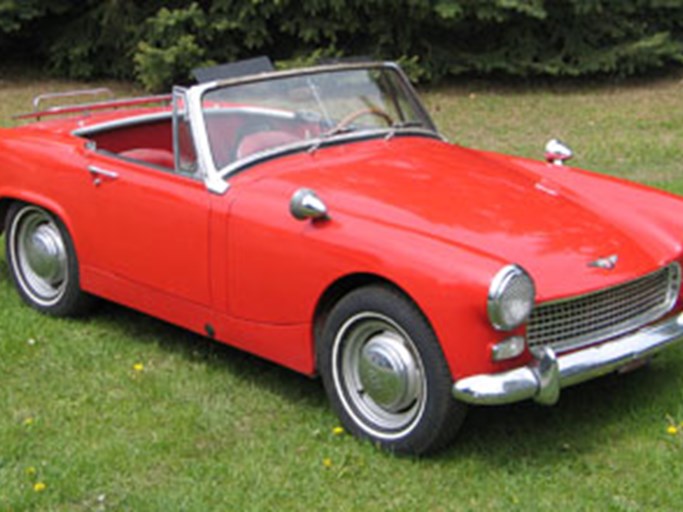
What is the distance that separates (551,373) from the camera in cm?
382

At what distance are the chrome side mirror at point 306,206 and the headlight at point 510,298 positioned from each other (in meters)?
0.85

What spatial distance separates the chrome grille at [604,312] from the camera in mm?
3965

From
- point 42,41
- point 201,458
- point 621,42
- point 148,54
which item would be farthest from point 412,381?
point 42,41

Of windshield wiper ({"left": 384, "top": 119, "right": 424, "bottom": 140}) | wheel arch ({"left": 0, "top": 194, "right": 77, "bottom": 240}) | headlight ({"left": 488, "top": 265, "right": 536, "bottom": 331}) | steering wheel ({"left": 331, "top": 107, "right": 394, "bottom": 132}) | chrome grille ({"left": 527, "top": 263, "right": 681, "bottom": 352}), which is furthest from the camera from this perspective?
wheel arch ({"left": 0, "top": 194, "right": 77, "bottom": 240})

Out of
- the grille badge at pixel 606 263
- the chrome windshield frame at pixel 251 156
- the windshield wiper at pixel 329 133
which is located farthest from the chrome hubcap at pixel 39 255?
the grille badge at pixel 606 263

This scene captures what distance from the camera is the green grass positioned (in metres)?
3.83

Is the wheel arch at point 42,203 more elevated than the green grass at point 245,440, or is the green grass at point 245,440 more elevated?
the wheel arch at point 42,203

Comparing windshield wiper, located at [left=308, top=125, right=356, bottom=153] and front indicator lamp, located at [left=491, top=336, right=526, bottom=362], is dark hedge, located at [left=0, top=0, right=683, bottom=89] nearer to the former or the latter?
windshield wiper, located at [left=308, top=125, right=356, bottom=153]

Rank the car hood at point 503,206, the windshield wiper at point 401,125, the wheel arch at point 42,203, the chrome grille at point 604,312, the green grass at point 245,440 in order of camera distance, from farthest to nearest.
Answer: the wheel arch at point 42,203
the windshield wiper at point 401,125
the car hood at point 503,206
the chrome grille at point 604,312
the green grass at point 245,440

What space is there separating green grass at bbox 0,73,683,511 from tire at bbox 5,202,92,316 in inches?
3.7

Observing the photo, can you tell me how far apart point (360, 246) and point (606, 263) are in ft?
3.17

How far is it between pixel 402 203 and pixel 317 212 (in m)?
0.39

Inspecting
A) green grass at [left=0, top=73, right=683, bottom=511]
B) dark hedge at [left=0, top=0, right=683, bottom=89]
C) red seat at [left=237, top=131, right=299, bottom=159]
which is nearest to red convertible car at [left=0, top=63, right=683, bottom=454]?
red seat at [left=237, top=131, right=299, bottom=159]

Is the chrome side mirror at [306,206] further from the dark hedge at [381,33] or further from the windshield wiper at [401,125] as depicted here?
the dark hedge at [381,33]
